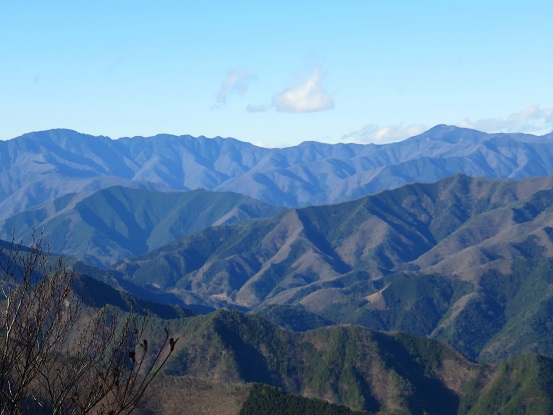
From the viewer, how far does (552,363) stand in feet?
551

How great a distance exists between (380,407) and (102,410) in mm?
152252

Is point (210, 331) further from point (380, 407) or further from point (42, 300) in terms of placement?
point (42, 300)

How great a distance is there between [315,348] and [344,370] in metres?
9.81

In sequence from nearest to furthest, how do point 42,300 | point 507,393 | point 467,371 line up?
point 42,300 < point 507,393 < point 467,371

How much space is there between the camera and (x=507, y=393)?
16425cm

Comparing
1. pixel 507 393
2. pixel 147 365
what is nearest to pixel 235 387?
pixel 147 365

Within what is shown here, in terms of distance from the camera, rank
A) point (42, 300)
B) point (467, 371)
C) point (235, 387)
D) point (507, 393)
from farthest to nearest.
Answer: point (467, 371)
point (507, 393)
point (235, 387)
point (42, 300)

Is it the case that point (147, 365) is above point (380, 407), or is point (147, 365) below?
above

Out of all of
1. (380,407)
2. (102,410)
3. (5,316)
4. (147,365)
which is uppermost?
(5,316)

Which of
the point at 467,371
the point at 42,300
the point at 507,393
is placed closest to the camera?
the point at 42,300

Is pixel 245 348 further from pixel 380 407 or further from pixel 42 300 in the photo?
pixel 42 300

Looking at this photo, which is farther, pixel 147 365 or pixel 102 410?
pixel 147 365

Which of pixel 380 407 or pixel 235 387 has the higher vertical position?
pixel 235 387

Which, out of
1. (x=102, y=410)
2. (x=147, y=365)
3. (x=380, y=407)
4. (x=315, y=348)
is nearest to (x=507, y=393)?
(x=380, y=407)
